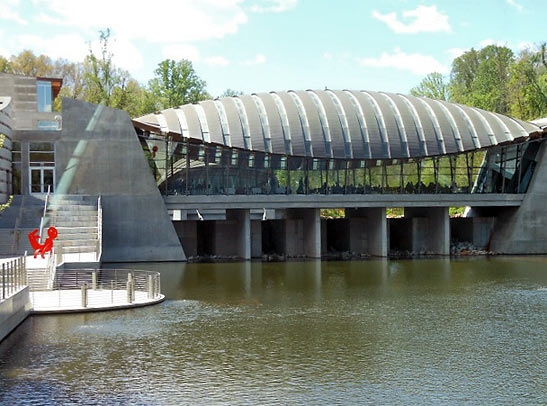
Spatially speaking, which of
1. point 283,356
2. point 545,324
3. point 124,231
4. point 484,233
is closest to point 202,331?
point 283,356

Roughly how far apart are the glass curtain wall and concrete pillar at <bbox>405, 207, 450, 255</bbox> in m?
2.06

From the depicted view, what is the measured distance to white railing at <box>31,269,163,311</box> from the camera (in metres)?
25.8

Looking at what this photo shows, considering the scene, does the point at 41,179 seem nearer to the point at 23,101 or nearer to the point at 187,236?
the point at 23,101

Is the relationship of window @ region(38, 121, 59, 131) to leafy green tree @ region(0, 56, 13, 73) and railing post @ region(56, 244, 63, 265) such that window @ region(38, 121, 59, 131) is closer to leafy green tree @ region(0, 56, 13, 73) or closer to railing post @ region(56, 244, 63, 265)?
railing post @ region(56, 244, 63, 265)

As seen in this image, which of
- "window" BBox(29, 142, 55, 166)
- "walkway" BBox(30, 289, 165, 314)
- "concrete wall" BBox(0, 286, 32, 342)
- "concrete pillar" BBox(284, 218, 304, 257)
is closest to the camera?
"concrete wall" BBox(0, 286, 32, 342)

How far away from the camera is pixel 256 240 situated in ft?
178

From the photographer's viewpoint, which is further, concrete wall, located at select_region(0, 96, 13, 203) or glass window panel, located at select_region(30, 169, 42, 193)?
glass window panel, located at select_region(30, 169, 42, 193)

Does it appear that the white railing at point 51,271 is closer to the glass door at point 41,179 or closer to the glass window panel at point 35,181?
the glass door at point 41,179

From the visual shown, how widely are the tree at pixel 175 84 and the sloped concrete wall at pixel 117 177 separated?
37367 mm

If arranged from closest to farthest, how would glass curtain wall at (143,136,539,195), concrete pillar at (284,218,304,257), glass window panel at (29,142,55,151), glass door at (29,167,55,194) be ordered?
glass window panel at (29,142,55,151), glass door at (29,167,55,194), glass curtain wall at (143,136,539,195), concrete pillar at (284,218,304,257)

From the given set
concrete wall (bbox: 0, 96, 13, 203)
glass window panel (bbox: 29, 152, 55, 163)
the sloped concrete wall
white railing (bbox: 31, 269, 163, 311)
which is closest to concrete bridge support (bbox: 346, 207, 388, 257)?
the sloped concrete wall

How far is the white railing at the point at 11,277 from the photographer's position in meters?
21.2

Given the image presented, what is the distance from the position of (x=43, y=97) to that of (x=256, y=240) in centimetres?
1884

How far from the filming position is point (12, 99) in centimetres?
5284
